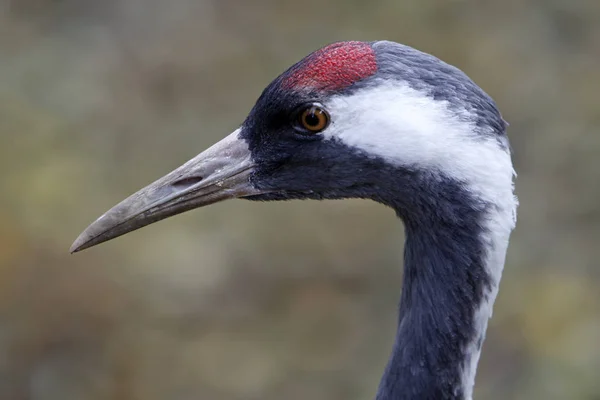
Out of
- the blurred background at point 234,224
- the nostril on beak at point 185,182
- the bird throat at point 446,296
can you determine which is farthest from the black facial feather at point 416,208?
the blurred background at point 234,224

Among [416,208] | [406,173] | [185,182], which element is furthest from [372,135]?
[185,182]

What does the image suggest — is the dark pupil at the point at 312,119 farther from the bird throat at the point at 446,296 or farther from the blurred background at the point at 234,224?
the blurred background at the point at 234,224

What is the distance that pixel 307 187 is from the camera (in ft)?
10.1

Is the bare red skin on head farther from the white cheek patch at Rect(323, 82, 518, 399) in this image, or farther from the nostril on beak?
the nostril on beak

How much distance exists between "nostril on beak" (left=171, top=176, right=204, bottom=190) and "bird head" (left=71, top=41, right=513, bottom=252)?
64 mm

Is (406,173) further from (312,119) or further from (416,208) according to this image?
(312,119)

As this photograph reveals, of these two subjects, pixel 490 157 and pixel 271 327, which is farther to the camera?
pixel 271 327

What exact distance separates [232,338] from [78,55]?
3.29 metres

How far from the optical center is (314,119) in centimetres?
289

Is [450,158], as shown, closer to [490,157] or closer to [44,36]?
[490,157]

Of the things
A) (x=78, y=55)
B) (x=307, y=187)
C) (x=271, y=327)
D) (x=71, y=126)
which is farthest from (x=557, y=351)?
(x=78, y=55)

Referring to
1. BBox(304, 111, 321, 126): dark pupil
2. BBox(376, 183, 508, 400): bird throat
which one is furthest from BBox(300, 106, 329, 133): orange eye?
BBox(376, 183, 508, 400): bird throat

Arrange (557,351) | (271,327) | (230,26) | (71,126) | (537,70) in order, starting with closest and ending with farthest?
(557,351) → (271,327) → (71,126) → (537,70) → (230,26)

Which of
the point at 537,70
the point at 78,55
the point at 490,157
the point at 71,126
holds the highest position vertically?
the point at 537,70
